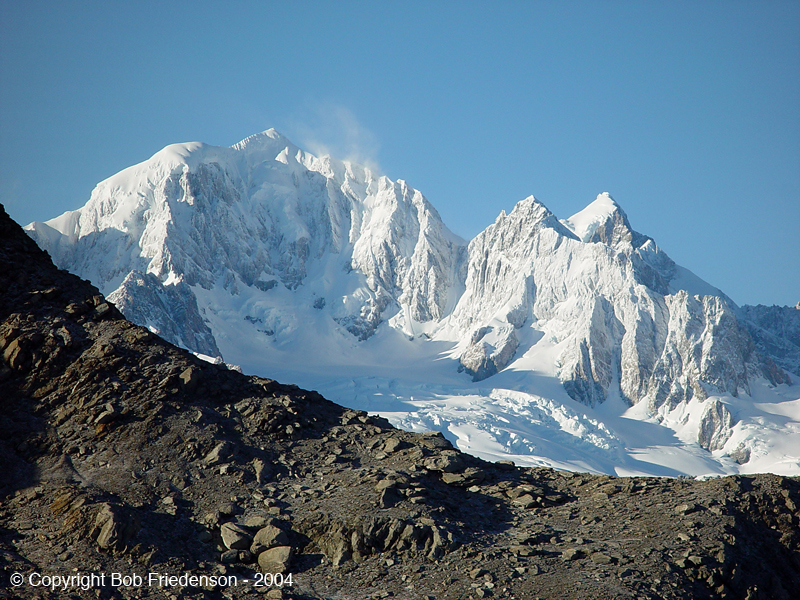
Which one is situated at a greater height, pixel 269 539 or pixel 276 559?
pixel 269 539

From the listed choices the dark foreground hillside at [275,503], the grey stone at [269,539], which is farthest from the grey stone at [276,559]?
the grey stone at [269,539]

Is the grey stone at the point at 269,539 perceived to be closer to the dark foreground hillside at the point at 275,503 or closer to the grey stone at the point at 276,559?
the dark foreground hillside at the point at 275,503

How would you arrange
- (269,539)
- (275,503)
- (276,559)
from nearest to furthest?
(276,559)
(269,539)
(275,503)

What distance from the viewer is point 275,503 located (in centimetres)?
2308

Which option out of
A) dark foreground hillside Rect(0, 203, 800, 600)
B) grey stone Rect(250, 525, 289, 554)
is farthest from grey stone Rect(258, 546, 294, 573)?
grey stone Rect(250, 525, 289, 554)

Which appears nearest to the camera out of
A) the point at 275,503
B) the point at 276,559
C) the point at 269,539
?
the point at 276,559

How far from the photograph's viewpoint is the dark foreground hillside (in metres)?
19.2

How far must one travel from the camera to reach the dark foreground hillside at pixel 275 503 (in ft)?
63.0

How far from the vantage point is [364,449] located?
27.5 m

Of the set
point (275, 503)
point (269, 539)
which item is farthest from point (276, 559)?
point (275, 503)

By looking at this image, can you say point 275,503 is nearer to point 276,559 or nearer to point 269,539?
point 269,539

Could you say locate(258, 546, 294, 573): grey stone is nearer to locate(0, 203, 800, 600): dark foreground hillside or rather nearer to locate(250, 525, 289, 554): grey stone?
locate(0, 203, 800, 600): dark foreground hillside

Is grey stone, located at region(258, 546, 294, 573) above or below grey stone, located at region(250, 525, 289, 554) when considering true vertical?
below

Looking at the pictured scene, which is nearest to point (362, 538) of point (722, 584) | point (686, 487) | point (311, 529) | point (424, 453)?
point (311, 529)
